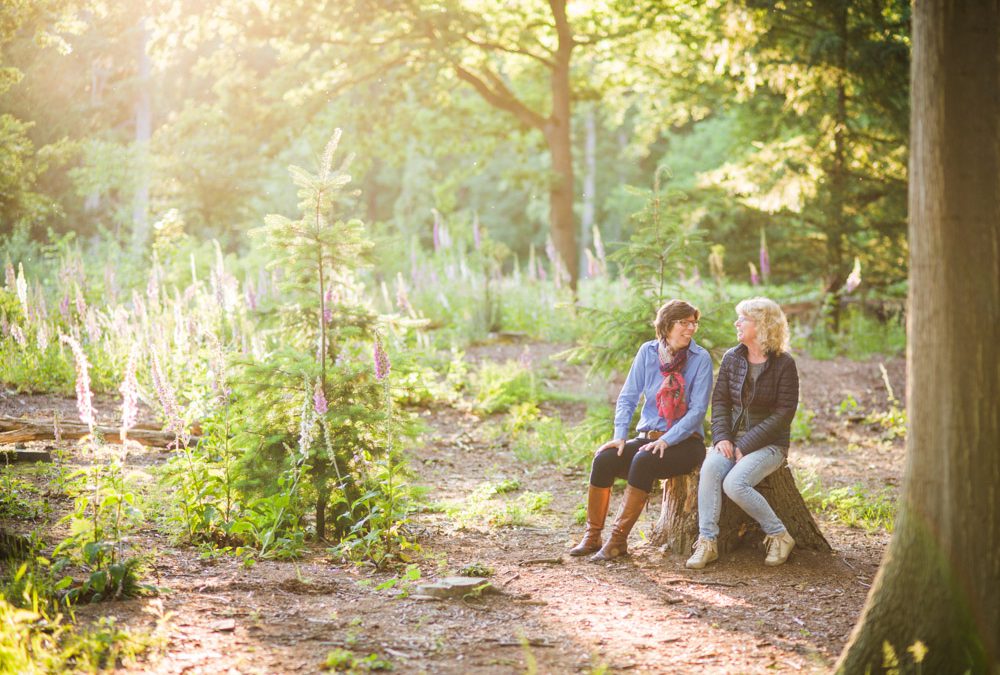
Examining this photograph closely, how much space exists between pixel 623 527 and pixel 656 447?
0.50m

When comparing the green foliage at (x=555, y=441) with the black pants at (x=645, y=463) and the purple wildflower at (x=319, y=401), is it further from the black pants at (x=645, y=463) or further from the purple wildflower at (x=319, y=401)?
the purple wildflower at (x=319, y=401)

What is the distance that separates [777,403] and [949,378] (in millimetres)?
1823

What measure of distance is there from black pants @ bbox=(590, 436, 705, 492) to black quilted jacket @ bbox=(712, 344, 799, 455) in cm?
17

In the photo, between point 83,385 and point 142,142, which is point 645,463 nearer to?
point 83,385

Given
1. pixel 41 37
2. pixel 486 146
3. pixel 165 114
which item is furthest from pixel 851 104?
pixel 165 114

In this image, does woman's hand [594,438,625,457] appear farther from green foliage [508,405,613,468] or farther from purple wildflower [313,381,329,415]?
purple wildflower [313,381,329,415]

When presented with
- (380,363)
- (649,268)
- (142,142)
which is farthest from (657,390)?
(142,142)

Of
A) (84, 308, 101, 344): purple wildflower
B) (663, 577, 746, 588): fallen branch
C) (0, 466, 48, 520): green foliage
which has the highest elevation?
(84, 308, 101, 344): purple wildflower

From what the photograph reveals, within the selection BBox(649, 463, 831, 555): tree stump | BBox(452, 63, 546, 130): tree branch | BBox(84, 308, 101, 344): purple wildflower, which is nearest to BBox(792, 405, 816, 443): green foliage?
BBox(649, 463, 831, 555): tree stump

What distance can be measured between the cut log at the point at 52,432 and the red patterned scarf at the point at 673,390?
3.31 m

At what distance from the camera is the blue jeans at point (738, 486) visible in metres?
4.94

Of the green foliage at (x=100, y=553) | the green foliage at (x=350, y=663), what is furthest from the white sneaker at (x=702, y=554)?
the green foliage at (x=100, y=553)

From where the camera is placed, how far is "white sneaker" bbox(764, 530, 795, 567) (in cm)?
492

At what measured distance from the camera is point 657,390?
5387mm
